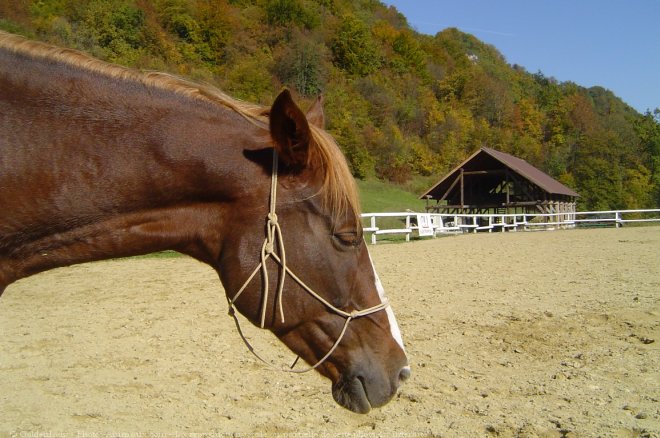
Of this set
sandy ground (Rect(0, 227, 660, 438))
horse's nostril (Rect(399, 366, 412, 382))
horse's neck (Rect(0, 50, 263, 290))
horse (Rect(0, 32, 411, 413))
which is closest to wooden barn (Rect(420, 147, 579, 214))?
sandy ground (Rect(0, 227, 660, 438))

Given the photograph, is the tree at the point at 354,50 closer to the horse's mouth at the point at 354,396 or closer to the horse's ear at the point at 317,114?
the horse's ear at the point at 317,114

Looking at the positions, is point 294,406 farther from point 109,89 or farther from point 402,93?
point 402,93

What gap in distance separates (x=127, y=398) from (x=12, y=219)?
2.68 metres

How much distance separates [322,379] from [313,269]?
265cm

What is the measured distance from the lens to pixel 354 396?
1.95 meters

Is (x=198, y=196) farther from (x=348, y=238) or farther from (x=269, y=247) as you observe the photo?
(x=348, y=238)

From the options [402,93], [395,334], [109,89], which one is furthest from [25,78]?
[402,93]

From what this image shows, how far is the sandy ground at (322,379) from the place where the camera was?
3.29m

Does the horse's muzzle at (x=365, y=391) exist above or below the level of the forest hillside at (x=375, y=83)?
below

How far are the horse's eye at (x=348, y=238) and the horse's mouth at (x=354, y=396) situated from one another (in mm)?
576

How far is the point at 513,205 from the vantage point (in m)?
30.0

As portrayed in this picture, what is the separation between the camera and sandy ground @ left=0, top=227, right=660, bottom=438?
10.8 feet

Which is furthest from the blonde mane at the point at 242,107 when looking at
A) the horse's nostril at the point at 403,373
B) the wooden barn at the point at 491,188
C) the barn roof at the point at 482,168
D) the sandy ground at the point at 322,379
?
the wooden barn at the point at 491,188

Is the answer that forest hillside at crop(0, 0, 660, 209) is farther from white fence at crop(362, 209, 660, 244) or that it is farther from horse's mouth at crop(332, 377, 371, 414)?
horse's mouth at crop(332, 377, 371, 414)
